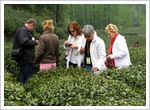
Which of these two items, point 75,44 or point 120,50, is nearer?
point 120,50

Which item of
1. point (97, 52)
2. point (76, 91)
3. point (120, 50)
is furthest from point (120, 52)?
point (76, 91)

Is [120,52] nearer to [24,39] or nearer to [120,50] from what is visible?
[120,50]

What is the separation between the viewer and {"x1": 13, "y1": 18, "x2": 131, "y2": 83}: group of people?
6.21 m

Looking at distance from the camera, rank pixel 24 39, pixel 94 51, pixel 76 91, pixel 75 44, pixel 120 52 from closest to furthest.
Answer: pixel 76 91
pixel 94 51
pixel 120 52
pixel 24 39
pixel 75 44

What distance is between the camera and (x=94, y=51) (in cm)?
621

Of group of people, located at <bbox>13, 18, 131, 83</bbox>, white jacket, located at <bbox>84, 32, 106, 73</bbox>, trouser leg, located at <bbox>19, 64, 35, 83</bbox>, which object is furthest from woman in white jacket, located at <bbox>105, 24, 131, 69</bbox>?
trouser leg, located at <bbox>19, 64, 35, 83</bbox>

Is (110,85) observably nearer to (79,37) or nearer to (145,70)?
(145,70)

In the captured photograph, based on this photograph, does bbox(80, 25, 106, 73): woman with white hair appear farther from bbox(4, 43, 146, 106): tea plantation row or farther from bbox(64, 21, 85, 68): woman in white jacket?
bbox(64, 21, 85, 68): woman in white jacket

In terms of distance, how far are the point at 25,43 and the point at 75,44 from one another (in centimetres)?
107

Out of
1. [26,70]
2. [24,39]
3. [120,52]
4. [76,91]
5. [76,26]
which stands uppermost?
[76,26]

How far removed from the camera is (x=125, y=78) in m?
5.98

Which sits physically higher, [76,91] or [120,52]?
[120,52]

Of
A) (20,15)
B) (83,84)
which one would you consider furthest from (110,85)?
(20,15)

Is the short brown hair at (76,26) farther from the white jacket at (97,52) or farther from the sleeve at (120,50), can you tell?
the sleeve at (120,50)
